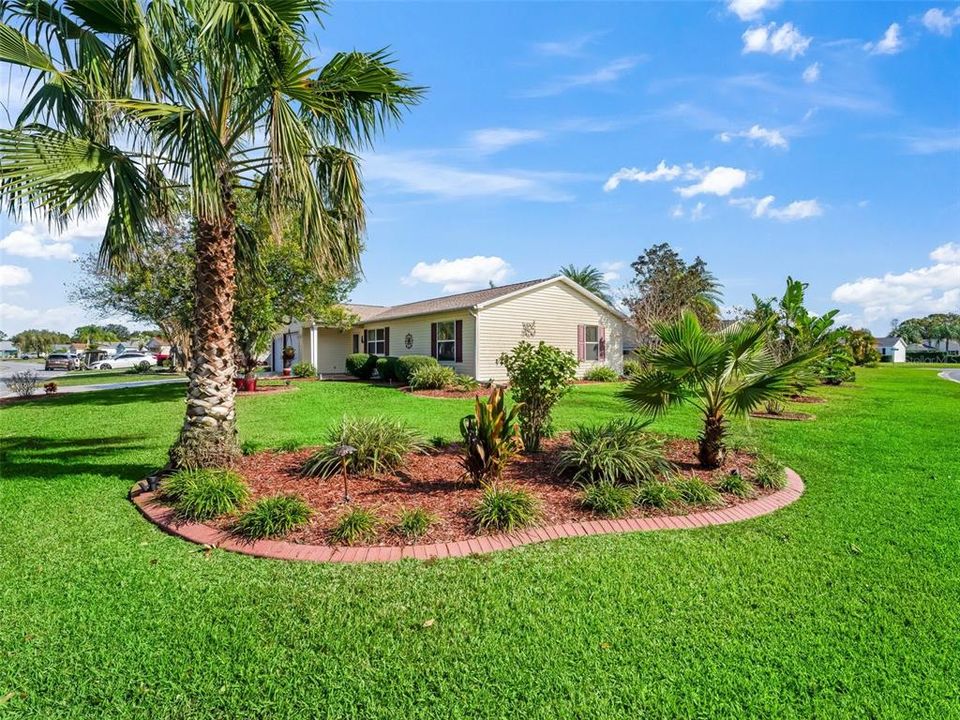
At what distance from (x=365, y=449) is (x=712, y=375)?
4.61 m

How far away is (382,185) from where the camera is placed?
24.4 ft

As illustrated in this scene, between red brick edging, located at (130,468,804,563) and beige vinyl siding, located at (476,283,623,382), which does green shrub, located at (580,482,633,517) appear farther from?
beige vinyl siding, located at (476,283,623,382)

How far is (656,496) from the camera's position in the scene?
5129 mm

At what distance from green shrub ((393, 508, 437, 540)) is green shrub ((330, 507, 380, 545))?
21 centimetres

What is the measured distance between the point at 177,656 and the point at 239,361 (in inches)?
633

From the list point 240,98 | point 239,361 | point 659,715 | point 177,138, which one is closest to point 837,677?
point 659,715

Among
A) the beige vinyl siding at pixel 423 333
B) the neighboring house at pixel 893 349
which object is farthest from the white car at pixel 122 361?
the neighboring house at pixel 893 349

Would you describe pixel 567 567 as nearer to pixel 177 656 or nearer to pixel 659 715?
pixel 659 715

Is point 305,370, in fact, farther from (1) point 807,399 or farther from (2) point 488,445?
(1) point 807,399

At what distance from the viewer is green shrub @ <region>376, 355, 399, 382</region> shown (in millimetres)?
19500

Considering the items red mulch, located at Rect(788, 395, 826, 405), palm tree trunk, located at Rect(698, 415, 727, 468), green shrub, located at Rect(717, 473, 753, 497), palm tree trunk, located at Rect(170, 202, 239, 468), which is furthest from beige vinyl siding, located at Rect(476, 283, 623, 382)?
green shrub, located at Rect(717, 473, 753, 497)

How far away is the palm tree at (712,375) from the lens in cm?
594

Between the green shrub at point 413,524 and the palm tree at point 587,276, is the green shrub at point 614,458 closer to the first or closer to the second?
the green shrub at point 413,524

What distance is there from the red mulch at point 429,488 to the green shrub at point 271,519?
11 centimetres
